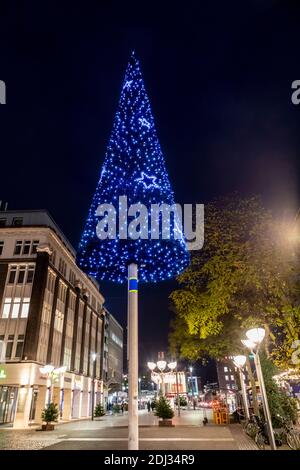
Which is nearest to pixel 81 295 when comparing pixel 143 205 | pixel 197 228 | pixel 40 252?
pixel 40 252

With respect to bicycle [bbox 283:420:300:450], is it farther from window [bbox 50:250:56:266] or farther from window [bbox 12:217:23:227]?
window [bbox 12:217:23:227]

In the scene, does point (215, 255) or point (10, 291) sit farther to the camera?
point (10, 291)

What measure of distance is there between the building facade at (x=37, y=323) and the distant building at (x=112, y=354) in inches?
1048

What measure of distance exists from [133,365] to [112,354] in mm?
76501

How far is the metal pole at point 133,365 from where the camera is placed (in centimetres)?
840

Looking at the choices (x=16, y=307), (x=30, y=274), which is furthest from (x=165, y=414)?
(x=30, y=274)

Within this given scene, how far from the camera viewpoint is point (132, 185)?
10.4 metres

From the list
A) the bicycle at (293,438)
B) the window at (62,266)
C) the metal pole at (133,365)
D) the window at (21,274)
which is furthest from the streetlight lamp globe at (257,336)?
the window at (62,266)

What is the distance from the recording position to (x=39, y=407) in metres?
31.1

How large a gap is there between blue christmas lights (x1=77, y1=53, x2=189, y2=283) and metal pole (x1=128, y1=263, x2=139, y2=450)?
77 centimetres

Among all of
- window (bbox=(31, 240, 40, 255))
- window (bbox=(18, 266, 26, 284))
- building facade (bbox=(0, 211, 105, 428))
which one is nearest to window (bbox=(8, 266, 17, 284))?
building facade (bbox=(0, 211, 105, 428))

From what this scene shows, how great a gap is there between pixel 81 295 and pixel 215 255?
112ft

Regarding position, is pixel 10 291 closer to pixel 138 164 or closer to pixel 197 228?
pixel 197 228

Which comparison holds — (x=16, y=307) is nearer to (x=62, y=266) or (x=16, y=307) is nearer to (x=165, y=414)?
(x=62, y=266)
